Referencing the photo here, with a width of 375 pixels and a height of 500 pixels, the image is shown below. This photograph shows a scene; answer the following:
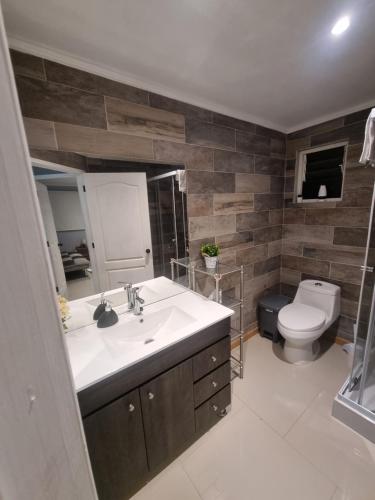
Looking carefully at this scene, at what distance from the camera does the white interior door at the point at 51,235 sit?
43.0 inches

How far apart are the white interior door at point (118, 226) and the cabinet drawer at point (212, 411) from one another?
Result: 94 cm

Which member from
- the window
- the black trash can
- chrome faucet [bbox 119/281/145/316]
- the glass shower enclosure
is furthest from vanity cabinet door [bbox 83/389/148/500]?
the window

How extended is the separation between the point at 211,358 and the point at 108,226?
42.0 inches

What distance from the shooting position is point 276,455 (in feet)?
4.28

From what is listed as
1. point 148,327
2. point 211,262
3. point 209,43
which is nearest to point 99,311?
point 148,327

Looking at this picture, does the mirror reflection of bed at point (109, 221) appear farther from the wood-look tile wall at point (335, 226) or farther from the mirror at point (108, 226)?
the wood-look tile wall at point (335, 226)

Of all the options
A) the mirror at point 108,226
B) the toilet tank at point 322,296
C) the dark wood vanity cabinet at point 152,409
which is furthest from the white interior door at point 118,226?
the toilet tank at point 322,296

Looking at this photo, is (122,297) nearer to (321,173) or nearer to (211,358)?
(211,358)

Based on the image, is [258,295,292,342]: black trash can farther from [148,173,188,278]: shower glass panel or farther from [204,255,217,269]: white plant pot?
[148,173,188,278]: shower glass panel

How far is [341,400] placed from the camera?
1492 millimetres

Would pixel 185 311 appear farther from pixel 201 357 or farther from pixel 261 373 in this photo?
pixel 261 373

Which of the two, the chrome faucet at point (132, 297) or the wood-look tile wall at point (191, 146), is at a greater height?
the wood-look tile wall at point (191, 146)

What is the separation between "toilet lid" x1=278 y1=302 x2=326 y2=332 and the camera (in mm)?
1846

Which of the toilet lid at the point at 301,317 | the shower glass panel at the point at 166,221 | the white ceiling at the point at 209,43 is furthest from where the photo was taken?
the toilet lid at the point at 301,317
